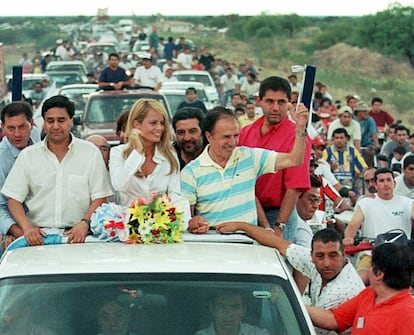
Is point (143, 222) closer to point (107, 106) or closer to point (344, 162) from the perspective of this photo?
point (344, 162)

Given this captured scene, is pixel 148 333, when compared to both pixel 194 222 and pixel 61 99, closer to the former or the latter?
pixel 194 222

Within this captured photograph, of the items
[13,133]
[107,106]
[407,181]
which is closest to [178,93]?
[107,106]

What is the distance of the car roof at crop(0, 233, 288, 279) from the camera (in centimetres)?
493

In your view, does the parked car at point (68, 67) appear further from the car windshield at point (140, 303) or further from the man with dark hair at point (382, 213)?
the car windshield at point (140, 303)

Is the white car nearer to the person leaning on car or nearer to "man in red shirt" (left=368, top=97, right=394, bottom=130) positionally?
the person leaning on car

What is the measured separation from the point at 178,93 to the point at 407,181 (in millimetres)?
13890

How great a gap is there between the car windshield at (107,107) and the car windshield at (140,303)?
1404cm

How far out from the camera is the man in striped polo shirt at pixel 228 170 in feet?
22.2

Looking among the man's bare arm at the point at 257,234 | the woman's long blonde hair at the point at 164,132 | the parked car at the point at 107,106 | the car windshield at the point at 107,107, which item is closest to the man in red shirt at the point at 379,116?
the parked car at the point at 107,106

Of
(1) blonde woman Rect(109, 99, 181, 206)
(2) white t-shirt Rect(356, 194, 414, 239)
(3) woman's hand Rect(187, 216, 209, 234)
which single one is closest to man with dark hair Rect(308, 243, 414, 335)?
(3) woman's hand Rect(187, 216, 209, 234)

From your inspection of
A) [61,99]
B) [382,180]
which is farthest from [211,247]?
[382,180]

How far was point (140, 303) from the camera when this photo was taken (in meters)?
4.89

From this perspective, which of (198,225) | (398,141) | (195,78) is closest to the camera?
(198,225)

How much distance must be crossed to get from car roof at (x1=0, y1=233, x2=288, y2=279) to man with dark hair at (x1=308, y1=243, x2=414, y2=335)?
813 millimetres
